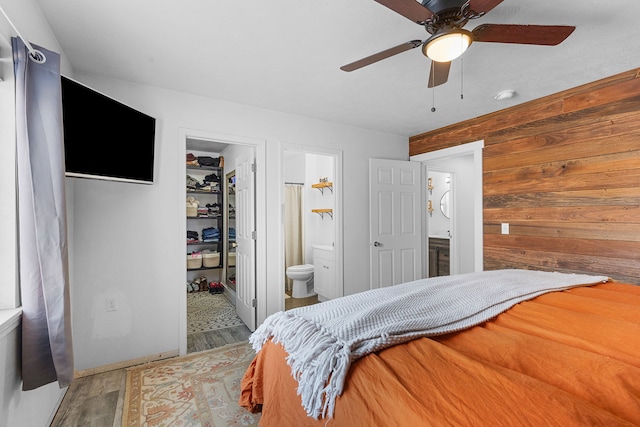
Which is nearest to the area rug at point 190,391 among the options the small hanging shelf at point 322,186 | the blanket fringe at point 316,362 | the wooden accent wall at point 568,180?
the blanket fringe at point 316,362

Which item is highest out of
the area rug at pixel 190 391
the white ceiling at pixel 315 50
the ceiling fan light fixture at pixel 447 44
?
the white ceiling at pixel 315 50

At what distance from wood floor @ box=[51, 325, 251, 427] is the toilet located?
2281mm

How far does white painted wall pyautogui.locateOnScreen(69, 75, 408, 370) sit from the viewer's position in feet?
7.41

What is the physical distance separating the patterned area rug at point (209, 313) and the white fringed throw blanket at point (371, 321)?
6.85ft

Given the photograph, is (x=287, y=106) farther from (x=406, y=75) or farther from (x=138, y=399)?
(x=138, y=399)

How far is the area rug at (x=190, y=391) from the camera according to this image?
173 centimetres

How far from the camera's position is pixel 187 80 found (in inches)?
94.7

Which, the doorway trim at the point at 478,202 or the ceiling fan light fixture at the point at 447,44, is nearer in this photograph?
the ceiling fan light fixture at the point at 447,44

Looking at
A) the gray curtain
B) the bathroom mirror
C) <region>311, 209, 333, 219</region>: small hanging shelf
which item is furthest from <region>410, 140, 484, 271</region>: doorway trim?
the gray curtain

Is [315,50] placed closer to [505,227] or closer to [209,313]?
[505,227]

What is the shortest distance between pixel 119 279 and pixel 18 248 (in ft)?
3.67

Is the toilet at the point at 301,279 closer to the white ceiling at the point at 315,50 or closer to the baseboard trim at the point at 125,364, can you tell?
the baseboard trim at the point at 125,364

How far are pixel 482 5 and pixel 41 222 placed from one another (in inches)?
85.7

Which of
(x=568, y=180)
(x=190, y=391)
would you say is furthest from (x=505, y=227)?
(x=190, y=391)
